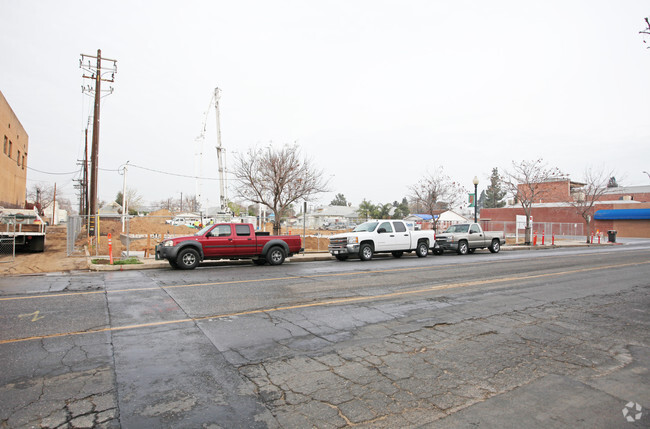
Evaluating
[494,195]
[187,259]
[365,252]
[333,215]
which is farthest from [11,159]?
[494,195]

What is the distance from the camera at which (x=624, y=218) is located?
1938 inches

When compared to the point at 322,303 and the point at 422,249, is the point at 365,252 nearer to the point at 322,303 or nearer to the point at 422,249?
the point at 422,249

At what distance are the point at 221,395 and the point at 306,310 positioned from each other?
3.63 m

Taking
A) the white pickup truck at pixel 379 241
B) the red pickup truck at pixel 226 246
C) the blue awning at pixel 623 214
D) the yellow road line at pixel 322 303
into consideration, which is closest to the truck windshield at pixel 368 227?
the white pickup truck at pixel 379 241

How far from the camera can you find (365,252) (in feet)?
57.9

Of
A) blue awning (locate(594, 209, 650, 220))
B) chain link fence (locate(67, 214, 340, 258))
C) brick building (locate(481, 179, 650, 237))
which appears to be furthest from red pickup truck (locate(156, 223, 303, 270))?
blue awning (locate(594, 209, 650, 220))

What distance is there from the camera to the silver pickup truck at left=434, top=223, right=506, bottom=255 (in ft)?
72.5

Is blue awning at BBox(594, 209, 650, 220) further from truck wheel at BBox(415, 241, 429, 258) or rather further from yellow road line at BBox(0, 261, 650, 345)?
yellow road line at BBox(0, 261, 650, 345)

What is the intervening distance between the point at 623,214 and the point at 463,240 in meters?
40.3

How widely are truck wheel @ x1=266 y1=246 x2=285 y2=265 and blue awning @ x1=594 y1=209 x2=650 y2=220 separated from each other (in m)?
51.5

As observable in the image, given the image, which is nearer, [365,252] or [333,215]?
[365,252]

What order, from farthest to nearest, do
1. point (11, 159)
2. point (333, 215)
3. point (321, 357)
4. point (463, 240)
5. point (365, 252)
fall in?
point (333, 215) → point (11, 159) → point (463, 240) → point (365, 252) → point (321, 357)

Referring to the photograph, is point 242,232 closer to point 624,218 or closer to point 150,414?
point 150,414

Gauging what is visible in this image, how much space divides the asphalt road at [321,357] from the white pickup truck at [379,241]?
7993 mm
